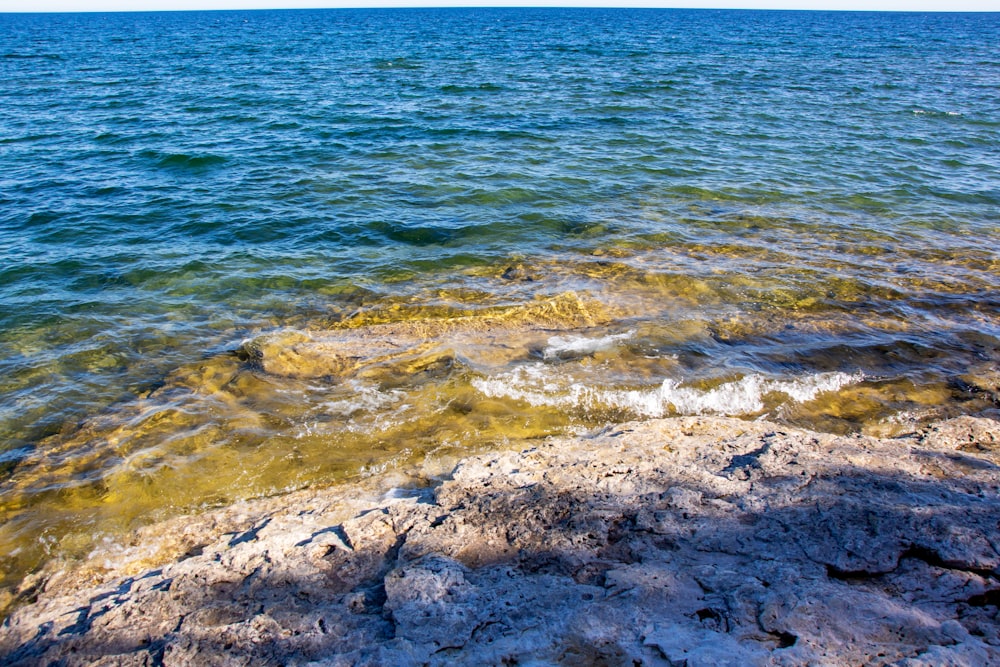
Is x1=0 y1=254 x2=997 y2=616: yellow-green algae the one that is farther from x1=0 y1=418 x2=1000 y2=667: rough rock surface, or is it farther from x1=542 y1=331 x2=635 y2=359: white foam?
x1=0 y1=418 x2=1000 y2=667: rough rock surface

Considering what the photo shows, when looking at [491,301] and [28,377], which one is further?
[491,301]

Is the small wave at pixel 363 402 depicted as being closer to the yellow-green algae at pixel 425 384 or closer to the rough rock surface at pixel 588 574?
the yellow-green algae at pixel 425 384

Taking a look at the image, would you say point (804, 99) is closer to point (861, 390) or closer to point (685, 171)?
point (685, 171)

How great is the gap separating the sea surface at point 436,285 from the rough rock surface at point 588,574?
3.68 ft

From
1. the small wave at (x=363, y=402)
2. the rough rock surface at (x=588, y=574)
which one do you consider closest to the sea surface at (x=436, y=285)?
the small wave at (x=363, y=402)

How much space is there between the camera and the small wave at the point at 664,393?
620cm

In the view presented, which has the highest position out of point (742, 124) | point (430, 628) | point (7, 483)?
point (742, 124)

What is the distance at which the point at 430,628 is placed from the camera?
3061 millimetres

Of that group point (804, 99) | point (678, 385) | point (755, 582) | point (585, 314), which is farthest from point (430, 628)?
point (804, 99)

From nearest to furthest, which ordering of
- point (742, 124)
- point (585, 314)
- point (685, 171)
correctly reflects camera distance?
point (585, 314), point (685, 171), point (742, 124)

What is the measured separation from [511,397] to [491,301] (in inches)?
103

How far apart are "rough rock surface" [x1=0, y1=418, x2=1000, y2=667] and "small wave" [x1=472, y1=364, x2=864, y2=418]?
1375mm

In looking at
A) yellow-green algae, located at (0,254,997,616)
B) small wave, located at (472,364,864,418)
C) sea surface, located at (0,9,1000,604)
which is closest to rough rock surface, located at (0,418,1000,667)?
yellow-green algae, located at (0,254,997,616)

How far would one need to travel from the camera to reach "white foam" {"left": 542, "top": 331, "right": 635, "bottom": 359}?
23.5ft
